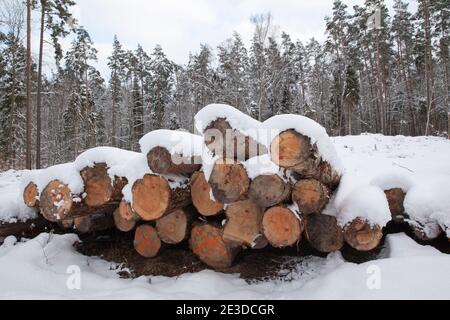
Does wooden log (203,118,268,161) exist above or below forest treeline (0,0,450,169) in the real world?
below

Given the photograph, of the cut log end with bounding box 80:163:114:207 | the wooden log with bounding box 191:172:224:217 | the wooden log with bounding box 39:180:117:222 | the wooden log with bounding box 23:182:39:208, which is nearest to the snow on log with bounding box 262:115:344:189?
the wooden log with bounding box 191:172:224:217

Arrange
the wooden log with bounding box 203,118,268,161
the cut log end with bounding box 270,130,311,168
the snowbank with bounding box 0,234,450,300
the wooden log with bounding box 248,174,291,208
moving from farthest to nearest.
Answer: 1. the wooden log with bounding box 203,118,268,161
2. the wooden log with bounding box 248,174,291,208
3. the cut log end with bounding box 270,130,311,168
4. the snowbank with bounding box 0,234,450,300

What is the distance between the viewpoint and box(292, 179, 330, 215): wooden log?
3.38 metres

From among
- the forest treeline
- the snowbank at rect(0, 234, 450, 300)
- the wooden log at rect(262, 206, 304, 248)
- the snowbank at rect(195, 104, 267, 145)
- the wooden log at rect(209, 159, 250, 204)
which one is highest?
the forest treeline

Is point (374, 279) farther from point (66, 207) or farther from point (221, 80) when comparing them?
point (221, 80)

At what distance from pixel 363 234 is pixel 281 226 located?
0.86 metres

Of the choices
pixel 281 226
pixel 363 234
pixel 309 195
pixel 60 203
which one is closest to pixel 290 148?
pixel 309 195

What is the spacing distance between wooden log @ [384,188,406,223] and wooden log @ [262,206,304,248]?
115 centimetres

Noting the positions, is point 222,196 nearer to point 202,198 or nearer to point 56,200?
point 202,198

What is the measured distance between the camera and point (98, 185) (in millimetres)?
3910

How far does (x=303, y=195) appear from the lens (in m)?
3.39

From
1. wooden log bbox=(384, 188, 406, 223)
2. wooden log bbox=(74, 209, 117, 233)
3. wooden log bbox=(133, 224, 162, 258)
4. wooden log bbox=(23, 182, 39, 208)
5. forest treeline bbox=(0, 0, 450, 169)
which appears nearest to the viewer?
wooden log bbox=(384, 188, 406, 223)

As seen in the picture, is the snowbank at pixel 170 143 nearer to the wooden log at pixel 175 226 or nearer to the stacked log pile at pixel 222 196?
the stacked log pile at pixel 222 196

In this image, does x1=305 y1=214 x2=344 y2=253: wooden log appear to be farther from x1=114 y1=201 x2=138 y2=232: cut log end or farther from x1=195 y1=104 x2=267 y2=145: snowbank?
x1=114 y1=201 x2=138 y2=232: cut log end
